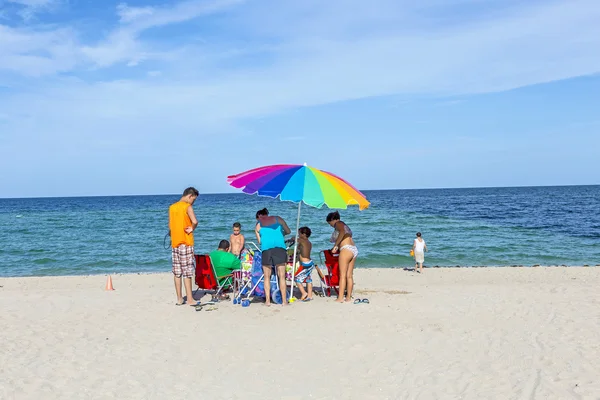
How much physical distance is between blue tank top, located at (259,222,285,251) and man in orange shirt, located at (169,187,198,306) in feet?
3.46

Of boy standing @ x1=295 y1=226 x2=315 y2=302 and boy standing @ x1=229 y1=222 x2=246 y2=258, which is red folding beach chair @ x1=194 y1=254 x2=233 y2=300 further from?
boy standing @ x1=295 y1=226 x2=315 y2=302

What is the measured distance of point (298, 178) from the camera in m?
7.88

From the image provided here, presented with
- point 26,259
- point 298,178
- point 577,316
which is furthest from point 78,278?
point 577,316

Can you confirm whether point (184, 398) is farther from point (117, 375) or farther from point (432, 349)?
point (432, 349)

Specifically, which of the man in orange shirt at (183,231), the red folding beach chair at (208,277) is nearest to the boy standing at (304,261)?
the red folding beach chair at (208,277)

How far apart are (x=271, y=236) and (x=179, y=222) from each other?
1.43 meters

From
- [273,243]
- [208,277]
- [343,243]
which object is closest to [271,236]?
[273,243]

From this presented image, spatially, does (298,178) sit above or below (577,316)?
above

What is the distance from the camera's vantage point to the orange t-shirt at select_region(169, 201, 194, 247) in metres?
7.68

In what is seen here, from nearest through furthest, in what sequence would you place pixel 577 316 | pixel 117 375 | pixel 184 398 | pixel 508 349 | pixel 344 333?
pixel 184 398
pixel 117 375
pixel 508 349
pixel 344 333
pixel 577 316

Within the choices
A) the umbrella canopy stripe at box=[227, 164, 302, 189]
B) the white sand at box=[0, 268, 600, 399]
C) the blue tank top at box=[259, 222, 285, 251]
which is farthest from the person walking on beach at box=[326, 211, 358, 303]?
the umbrella canopy stripe at box=[227, 164, 302, 189]

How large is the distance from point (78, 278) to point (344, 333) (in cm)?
967

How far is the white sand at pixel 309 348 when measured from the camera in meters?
4.74

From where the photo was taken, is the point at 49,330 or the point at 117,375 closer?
the point at 117,375
